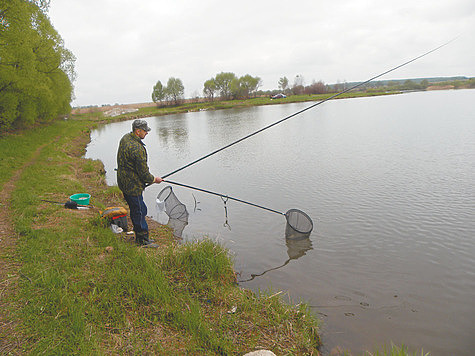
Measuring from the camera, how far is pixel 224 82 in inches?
4222

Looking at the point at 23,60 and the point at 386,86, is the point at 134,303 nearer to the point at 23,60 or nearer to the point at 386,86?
the point at 23,60

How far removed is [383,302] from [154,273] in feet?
12.8

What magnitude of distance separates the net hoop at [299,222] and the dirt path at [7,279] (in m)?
5.52

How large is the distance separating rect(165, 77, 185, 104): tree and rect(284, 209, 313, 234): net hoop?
345ft

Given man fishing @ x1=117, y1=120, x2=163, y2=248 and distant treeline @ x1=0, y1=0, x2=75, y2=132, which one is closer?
man fishing @ x1=117, y1=120, x2=163, y2=248

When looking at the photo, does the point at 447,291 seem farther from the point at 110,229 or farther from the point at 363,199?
the point at 110,229

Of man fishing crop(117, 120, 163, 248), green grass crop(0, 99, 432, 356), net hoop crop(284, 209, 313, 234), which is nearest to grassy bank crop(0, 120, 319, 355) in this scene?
green grass crop(0, 99, 432, 356)

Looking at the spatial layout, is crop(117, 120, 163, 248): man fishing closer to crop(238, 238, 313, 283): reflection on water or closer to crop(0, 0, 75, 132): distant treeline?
crop(238, 238, 313, 283): reflection on water

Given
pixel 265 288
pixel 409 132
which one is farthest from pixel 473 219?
pixel 409 132

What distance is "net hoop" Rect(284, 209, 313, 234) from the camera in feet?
24.2

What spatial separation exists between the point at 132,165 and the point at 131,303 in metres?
2.53

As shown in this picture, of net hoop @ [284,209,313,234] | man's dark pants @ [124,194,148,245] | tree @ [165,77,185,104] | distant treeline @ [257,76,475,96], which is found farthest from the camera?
tree @ [165,77,185,104]

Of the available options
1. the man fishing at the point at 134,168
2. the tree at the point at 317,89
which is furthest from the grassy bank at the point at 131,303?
the tree at the point at 317,89

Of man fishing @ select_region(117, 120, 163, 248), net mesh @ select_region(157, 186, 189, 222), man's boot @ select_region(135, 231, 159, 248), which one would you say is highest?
man fishing @ select_region(117, 120, 163, 248)
